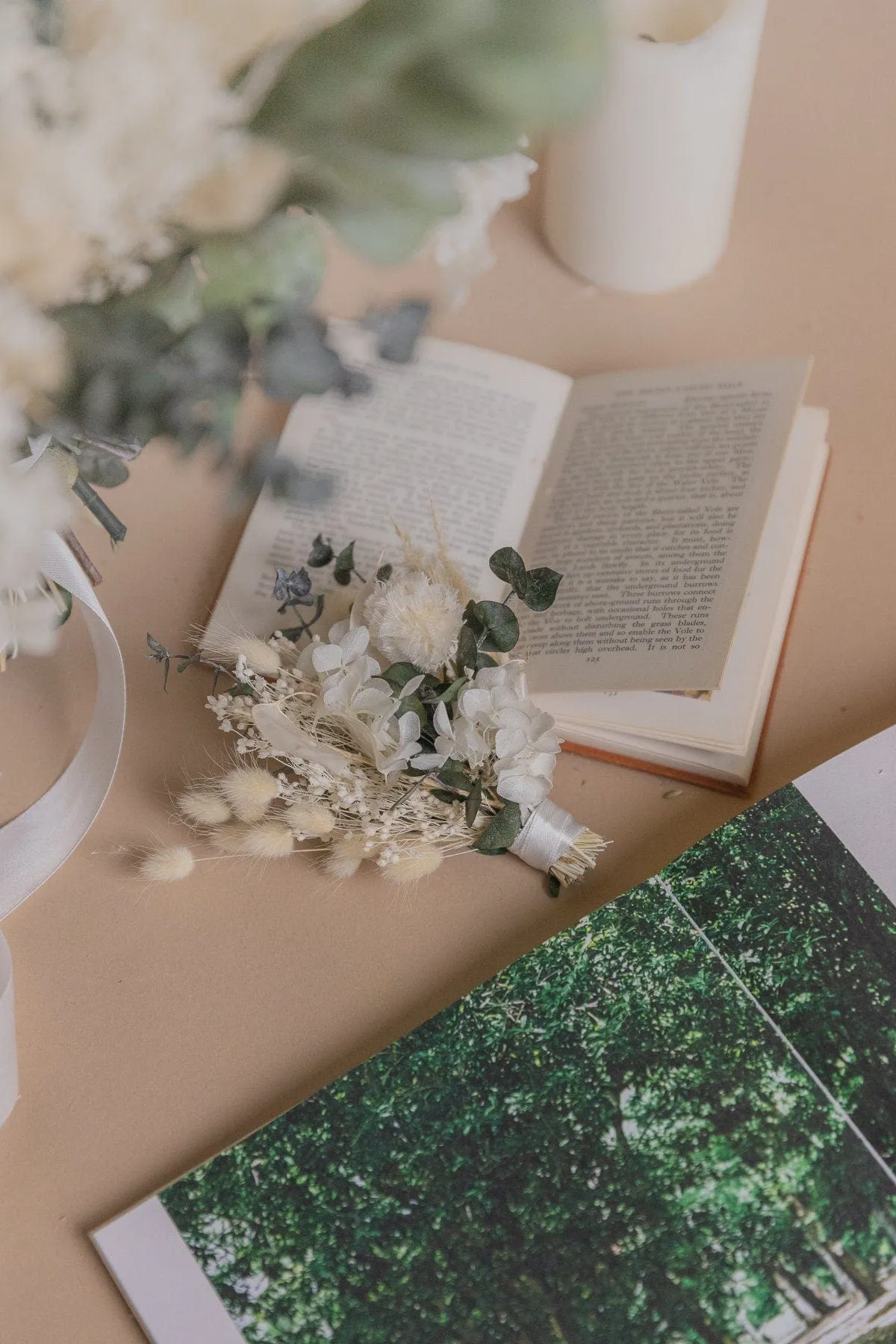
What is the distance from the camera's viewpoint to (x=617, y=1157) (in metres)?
0.59

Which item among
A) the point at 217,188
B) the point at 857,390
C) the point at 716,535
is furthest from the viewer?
the point at 857,390

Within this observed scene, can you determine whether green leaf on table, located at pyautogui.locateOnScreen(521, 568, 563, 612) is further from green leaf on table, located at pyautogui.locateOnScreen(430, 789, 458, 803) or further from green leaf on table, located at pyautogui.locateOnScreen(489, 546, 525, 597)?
green leaf on table, located at pyautogui.locateOnScreen(430, 789, 458, 803)

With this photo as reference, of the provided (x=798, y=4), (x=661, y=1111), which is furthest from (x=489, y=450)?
(x=798, y=4)

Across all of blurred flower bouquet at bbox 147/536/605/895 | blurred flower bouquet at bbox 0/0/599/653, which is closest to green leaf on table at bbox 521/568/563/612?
blurred flower bouquet at bbox 147/536/605/895

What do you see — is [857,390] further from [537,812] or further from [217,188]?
[217,188]

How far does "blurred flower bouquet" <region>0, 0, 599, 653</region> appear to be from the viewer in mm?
295

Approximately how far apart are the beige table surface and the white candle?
1.1 inches

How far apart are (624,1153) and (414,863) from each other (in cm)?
19

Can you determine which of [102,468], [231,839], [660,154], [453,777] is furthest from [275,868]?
[660,154]

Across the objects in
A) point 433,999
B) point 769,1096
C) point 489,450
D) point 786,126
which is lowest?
point 769,1096

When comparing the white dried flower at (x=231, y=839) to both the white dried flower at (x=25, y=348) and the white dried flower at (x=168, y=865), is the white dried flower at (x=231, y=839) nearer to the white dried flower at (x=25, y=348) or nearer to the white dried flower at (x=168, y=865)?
the white dried flower at (x=168, y=865)

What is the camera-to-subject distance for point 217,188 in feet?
1.12

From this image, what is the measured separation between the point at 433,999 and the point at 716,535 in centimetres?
33

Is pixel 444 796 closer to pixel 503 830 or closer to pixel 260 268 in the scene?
pixel 503 830
